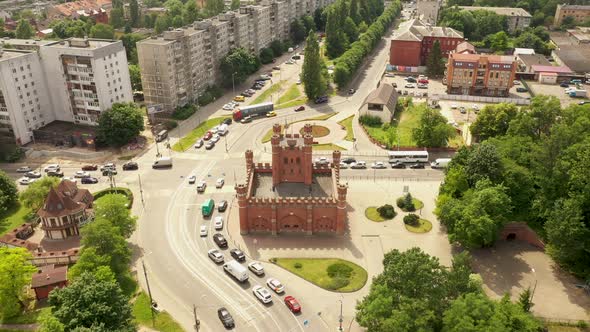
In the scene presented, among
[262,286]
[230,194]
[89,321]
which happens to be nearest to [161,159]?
[230,194]

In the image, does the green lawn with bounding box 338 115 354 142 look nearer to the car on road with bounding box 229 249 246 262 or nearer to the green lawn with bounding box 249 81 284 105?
the green lawn with bounding box 249 81 284 105

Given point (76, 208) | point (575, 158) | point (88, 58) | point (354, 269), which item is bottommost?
point (354, 269)

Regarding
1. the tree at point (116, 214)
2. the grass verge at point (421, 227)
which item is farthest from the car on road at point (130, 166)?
the grass verge at point (421, 227)

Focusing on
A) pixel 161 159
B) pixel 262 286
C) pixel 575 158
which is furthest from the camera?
pixel 161 159

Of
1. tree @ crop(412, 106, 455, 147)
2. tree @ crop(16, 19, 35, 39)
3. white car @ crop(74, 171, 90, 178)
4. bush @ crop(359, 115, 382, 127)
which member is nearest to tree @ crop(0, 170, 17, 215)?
white car @ crop(74, 171, 90, 178)

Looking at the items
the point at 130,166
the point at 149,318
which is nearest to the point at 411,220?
the point at 149,318

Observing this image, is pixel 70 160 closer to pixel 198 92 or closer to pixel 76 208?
pixel 76 208

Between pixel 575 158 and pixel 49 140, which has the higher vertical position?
pixel 575 158

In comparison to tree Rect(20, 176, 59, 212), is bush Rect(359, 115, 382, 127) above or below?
below
